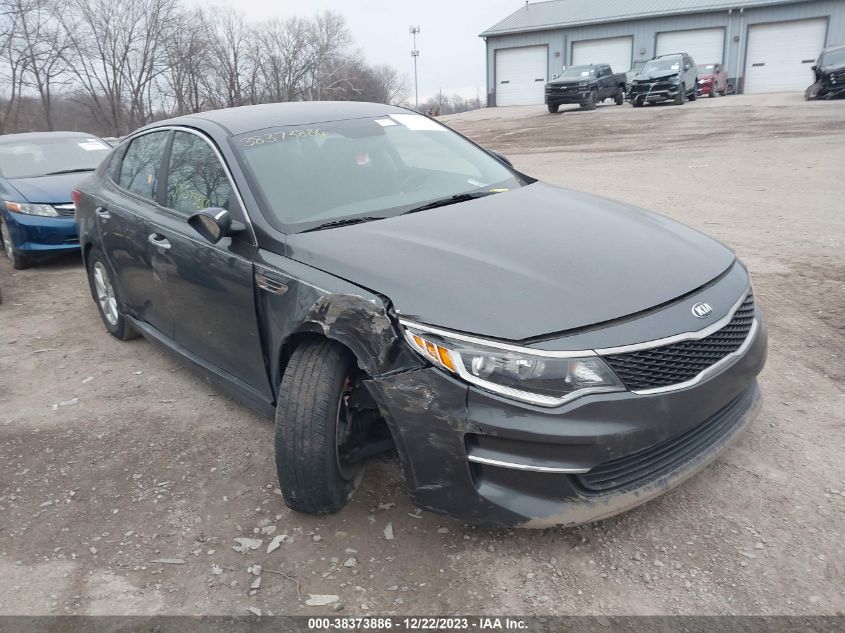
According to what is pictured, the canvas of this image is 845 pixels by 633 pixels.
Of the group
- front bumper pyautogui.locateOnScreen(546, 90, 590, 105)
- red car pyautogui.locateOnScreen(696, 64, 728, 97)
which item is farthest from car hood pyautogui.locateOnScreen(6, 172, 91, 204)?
red car pyautogui.locateOnScreen(696, 64, 728, 97)

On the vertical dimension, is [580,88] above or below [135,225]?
above

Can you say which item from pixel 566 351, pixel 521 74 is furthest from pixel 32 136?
pixel 521 74

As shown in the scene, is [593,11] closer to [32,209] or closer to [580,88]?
[580,88]

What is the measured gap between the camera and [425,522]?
279 cm

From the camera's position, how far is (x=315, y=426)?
103 inches

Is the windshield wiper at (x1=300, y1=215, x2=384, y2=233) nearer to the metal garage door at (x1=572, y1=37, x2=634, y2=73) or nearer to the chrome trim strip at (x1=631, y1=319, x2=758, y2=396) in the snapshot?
the chrome trim strip at (x1=631, y1=319, x2=758, y2=396)

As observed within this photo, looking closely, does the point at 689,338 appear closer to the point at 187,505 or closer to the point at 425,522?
the point at 425,522

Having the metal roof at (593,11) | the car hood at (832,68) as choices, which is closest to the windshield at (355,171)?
the car hood at (832,68)

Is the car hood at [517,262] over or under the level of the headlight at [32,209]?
over

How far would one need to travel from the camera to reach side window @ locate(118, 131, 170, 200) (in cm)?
416

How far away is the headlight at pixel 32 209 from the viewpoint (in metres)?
7.41

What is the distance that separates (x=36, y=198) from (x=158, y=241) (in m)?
4.67

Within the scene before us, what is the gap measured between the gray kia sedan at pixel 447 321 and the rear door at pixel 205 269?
0.05ft

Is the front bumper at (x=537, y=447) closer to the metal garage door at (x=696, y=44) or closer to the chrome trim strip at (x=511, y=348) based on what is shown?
the chrome trim strip at (x=511, y=348)
